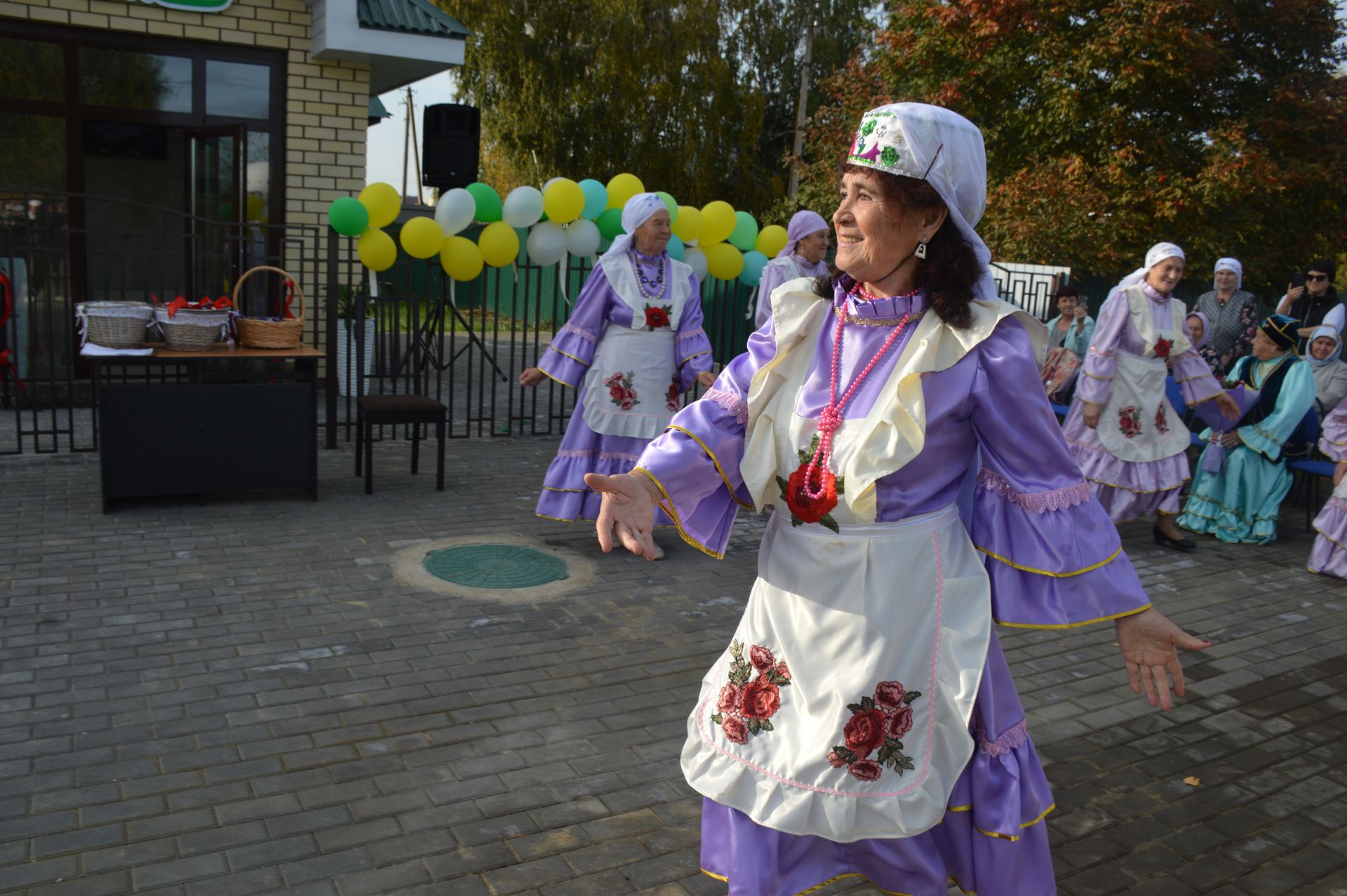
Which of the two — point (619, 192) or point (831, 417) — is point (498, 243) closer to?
point (619, 192)

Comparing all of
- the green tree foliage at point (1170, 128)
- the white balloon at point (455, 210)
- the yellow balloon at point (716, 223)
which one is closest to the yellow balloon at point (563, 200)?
the white balloon at point (455, 210)

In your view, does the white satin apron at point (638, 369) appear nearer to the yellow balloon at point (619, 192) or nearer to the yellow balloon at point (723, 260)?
the yellow balloon at point (619, 192)

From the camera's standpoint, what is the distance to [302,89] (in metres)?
11.4

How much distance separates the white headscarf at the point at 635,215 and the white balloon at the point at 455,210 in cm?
321

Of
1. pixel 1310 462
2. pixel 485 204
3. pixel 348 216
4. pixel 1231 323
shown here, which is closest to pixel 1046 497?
pixel 1310 462

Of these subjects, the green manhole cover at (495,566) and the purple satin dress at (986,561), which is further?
the green manhole cover at (495,566)

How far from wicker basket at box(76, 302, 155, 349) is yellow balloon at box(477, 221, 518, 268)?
3.14 meters

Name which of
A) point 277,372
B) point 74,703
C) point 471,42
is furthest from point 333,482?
point 471,42

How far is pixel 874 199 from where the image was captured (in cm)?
248

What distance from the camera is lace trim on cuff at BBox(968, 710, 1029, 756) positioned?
8.27 ft

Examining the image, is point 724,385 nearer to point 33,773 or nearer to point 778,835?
point 778,835

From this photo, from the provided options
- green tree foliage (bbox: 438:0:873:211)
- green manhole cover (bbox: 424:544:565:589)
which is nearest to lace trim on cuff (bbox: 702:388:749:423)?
green manhole cover (bbox: 424:544:565:589)

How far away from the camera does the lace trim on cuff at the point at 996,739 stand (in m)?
2.52

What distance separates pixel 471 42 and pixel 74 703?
24.4 metres
